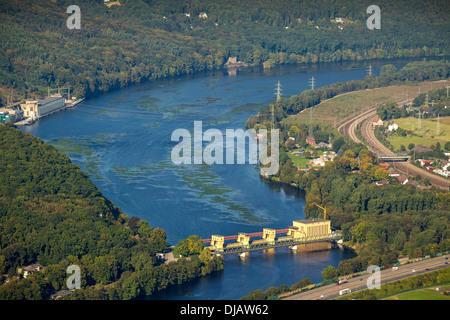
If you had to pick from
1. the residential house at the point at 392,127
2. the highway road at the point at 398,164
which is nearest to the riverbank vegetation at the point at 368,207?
the highway road at the point at 398,164

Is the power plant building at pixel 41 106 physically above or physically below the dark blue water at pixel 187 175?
above

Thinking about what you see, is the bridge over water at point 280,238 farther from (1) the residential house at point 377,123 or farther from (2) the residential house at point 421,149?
(1) the residential house at point 377,123

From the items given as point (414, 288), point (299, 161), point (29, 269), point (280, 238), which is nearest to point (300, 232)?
point (280, 238)

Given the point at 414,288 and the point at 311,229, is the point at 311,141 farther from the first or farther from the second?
the point at 414,288

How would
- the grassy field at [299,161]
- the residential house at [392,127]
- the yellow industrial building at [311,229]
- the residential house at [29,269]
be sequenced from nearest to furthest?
the residential house at [29,269] → the yellow industrial building at [311,229] → the grassy field at [299,161] → the residential house at [392,127]
